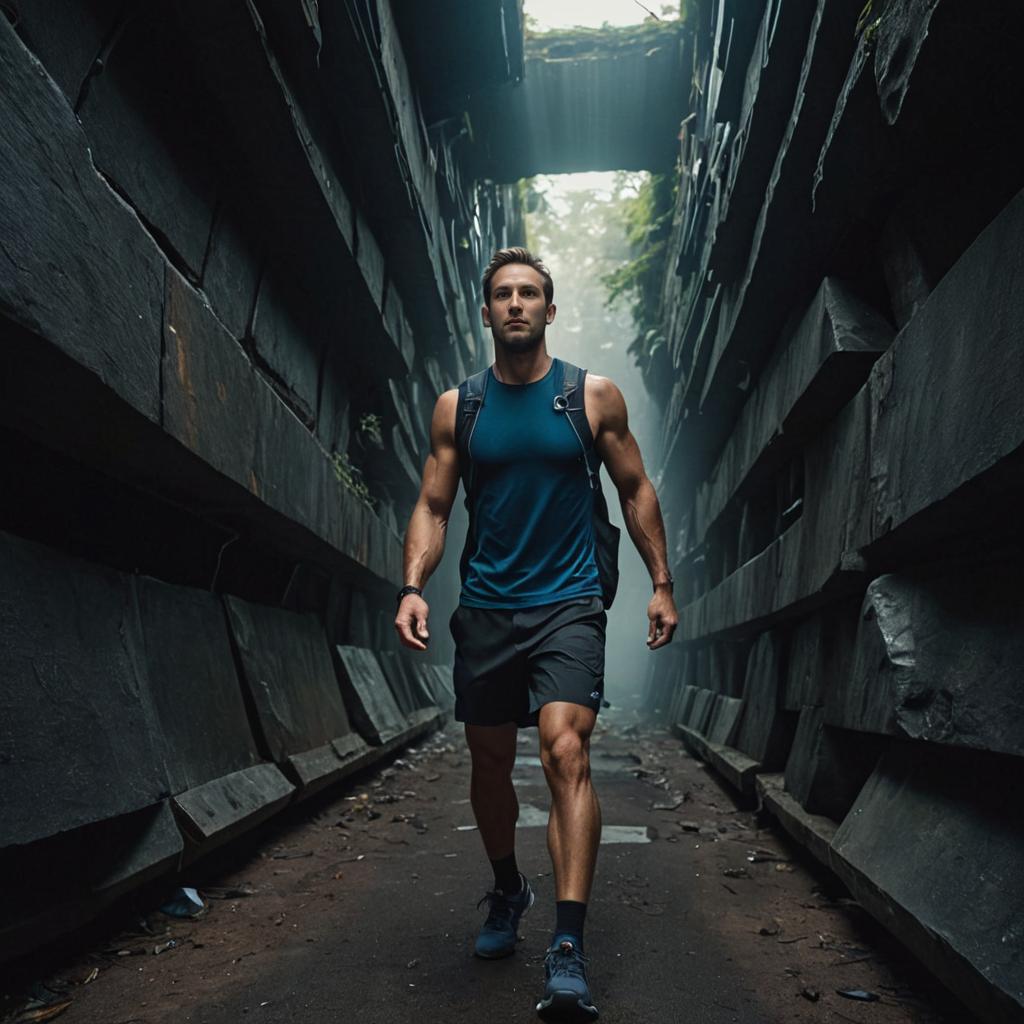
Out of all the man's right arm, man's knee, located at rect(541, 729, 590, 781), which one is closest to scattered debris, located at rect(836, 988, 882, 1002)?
man's knee, located at rect(541, 729, 590, 781)

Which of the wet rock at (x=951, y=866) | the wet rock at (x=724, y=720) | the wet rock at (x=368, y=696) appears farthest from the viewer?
the wet rock at (x=724, y=720)

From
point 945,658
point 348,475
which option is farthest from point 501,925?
point 348,475

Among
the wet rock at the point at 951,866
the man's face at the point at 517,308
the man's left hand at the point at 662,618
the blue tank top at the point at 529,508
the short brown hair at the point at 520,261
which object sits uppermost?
the short brown hair at the point at 520,261

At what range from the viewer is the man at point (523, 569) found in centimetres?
257

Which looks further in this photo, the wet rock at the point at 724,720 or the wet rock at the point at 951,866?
the wet rock at the point at 724,720

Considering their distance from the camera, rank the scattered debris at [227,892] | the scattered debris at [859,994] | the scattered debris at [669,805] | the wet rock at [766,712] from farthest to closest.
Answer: the scattered debris at [669,805]
the wet rock at [766,712]
the scattered debris at [227,892]
the scattered debris at [859,994]

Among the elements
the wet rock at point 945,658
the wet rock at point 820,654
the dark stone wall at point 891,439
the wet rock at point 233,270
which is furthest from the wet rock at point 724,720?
the wet rock at point 233,270

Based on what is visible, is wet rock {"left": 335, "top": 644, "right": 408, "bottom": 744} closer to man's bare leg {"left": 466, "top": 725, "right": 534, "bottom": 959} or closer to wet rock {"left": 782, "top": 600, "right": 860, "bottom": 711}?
wet rock {"left": 782, "top": 600, "right": 860, "bottom": 711}

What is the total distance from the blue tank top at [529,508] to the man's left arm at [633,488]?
154 mm

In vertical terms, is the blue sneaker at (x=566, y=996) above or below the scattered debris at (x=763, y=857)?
above

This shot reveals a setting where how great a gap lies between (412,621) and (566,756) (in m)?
0.69

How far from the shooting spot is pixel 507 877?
9.11 ft

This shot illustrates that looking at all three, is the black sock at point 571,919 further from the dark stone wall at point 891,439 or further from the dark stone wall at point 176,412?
the dark stone wall at point 176,412

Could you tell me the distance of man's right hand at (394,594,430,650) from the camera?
276cm
